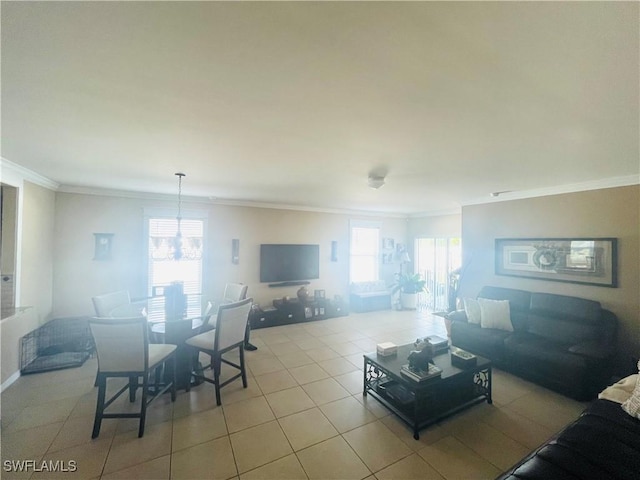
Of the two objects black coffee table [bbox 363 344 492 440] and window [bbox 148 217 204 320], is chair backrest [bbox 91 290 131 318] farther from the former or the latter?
black coffee table [bbox 363 344 492 440]

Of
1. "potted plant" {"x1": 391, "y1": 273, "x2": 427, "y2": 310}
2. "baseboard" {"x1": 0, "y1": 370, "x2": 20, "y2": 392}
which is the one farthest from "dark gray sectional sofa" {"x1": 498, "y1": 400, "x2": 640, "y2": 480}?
"potted plant" {"x1": 391, "y1": 273, "x2": 427, "y2": 310}

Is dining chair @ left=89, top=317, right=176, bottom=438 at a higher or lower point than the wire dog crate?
higher

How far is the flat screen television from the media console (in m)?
0.56

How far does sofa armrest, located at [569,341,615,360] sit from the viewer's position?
9.35 ft

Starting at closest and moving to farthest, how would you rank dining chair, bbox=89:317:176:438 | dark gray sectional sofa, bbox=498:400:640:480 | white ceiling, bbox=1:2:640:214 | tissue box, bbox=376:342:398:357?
white ceiling, bbox=1:2:640:214 → dark gray sectional sofa, bbox=498:400:640:480 → dining chair, bbox=89:317:176:438 → tissue box, bbox=376:342:398:357

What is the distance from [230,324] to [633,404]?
351 centimetres

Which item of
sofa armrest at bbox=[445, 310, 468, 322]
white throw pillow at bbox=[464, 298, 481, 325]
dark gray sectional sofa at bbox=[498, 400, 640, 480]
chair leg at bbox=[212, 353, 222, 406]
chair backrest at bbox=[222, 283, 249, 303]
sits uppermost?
chair backrest at bbox=[222, 283, 249, 303]

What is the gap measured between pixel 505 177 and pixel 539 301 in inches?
75.2

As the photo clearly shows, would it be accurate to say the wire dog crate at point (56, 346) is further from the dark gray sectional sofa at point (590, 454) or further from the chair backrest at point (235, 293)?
the dark gray sectional sofa at point (590, 454)

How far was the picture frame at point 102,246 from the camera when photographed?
442 cm

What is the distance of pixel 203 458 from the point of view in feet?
6.89

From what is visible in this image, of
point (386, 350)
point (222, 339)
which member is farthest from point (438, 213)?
point (222, 339)

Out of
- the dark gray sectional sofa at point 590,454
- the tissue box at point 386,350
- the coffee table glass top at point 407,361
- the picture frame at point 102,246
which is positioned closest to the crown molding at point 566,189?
the coffee table glass top at point 407,361

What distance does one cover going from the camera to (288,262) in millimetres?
5977
